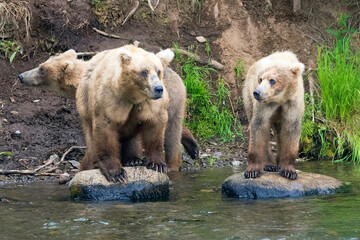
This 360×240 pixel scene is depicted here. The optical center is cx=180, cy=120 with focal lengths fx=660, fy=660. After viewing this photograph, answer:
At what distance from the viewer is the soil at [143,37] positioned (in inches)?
413

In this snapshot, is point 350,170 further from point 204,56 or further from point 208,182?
point 204,56

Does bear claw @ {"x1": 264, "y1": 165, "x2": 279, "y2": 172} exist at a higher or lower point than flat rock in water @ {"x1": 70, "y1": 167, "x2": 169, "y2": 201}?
higher

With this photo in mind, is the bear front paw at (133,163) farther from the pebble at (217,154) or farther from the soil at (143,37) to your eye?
the pebble at (217,154)

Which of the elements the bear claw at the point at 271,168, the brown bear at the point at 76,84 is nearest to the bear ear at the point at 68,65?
the brown bear at the point at 76,84

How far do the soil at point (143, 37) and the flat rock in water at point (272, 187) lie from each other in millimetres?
3157

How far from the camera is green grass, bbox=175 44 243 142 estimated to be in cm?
1152

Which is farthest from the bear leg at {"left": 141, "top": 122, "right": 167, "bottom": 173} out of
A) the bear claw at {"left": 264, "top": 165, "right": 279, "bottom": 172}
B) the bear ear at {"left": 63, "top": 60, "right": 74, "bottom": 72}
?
the bear ear at {"left": 63, "top": 60, "right": 74, "bottom": 72}

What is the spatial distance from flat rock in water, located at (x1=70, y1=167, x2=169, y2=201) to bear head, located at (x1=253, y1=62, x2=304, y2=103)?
5.09 feet

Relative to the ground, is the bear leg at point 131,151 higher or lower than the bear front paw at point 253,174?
higher

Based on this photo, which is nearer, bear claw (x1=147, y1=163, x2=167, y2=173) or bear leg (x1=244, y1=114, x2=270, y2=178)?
bear leg (x1=244, y1=114, x2=270, y2=178)

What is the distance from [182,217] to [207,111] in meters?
5.46

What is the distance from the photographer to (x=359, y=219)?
616 cm

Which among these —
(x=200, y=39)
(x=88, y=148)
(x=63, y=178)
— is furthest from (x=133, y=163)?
(x=200, y=39)

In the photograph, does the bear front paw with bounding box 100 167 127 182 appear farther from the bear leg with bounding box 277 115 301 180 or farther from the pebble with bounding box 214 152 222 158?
the pebble with bounding box 214 152 222 158
